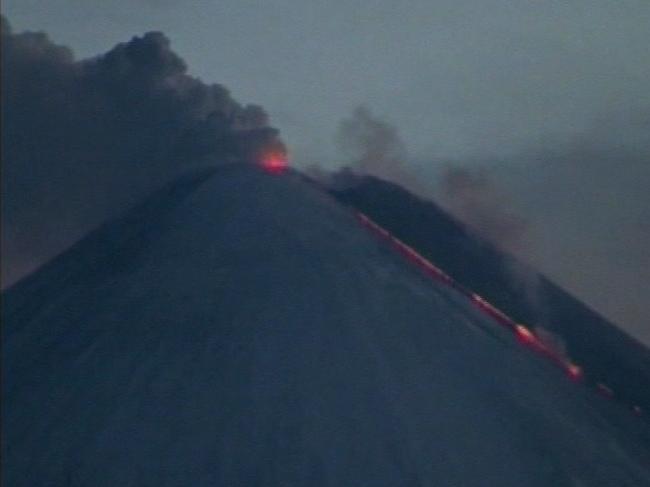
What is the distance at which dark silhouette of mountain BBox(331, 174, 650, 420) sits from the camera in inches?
1289

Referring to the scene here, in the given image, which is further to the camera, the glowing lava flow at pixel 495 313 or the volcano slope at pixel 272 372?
the glowing lava flow at pixel 495 313

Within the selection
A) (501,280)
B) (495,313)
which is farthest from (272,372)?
(501,280)

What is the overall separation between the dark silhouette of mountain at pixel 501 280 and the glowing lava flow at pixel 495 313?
37 centimetres

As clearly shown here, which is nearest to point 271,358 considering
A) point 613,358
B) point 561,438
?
point 561,438

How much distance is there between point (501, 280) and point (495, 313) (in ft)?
6.01

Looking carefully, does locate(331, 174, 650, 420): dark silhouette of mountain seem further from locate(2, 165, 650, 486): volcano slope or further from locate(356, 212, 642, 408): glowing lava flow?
locate(2, 165, 650, 486): volcano slope

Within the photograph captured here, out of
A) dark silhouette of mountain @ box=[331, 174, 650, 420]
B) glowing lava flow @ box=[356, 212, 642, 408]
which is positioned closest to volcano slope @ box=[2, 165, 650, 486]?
glowing lava flow @ box=[356, 212, 642, 408]

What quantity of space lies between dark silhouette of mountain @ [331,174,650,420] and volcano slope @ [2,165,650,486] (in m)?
1.34

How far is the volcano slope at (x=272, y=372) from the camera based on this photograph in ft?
76.3

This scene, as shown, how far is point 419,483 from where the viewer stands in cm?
2181

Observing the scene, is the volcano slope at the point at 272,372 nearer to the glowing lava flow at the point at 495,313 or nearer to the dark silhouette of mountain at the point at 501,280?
the glowing lava flow at the point at 495,313

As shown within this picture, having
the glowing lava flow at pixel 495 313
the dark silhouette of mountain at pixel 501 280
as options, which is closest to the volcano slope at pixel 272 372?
the glowing lava flow at pixel 495 313

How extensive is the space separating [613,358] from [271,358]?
1081cm

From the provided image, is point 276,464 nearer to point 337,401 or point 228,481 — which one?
point 228,481
